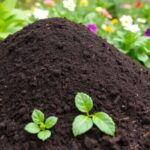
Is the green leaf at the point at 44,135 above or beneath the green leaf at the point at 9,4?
beneath

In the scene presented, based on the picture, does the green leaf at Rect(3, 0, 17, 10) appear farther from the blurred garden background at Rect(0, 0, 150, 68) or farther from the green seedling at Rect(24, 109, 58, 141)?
the green seedling at Rect(24, 109, 58, 141)

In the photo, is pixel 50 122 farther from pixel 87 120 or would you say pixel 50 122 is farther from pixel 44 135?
pixel 87 120

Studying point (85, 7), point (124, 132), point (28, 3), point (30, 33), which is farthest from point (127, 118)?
point (28, 3)

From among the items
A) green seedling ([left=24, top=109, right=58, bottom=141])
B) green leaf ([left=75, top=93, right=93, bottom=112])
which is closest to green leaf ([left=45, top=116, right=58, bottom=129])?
green seedling ([left=24, top=109, right=58, bottom=141])

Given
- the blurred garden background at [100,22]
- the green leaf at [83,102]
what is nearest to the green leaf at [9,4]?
the blurred garden background at [100,22]

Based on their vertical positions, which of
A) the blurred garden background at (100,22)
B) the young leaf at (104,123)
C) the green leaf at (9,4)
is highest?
the green leaf at (9,4)

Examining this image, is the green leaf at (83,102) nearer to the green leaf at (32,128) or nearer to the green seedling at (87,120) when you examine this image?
the green seedling at (87,120)

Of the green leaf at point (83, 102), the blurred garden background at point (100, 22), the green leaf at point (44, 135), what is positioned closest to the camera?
the green leaf at point (44, 135)
